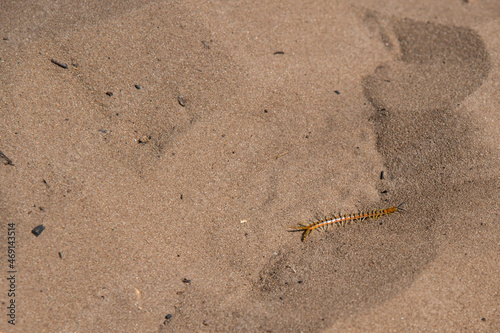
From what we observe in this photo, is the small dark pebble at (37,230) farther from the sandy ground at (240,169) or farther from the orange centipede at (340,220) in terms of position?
the orange centipede at (340,220)

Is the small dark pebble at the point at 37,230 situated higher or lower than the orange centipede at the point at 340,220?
higher

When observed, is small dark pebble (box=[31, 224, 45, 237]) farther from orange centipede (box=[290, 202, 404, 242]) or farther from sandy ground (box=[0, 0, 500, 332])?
orange centipede (box=[290, 202, 404, 242])

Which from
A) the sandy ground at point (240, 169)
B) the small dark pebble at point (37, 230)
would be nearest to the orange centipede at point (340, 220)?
the sandy ground at point (240, 169)

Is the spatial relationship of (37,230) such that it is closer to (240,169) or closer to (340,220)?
(240,169)

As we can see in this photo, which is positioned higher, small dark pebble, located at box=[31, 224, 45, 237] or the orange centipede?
small dark pebble, located at box=[31, 224, 45, 237]

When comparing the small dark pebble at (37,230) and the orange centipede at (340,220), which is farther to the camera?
the orange centipede at (340,220)

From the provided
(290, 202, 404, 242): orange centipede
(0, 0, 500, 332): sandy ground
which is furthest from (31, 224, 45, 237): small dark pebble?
(290, 202, 404, 242): orange centipede

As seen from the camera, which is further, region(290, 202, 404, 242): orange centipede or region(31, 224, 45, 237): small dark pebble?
region(290, 202, 404, 242): orange centipede

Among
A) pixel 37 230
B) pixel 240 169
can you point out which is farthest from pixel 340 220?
pixel 37 230

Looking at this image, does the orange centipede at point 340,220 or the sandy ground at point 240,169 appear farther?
the orange centipede at point 340,220
